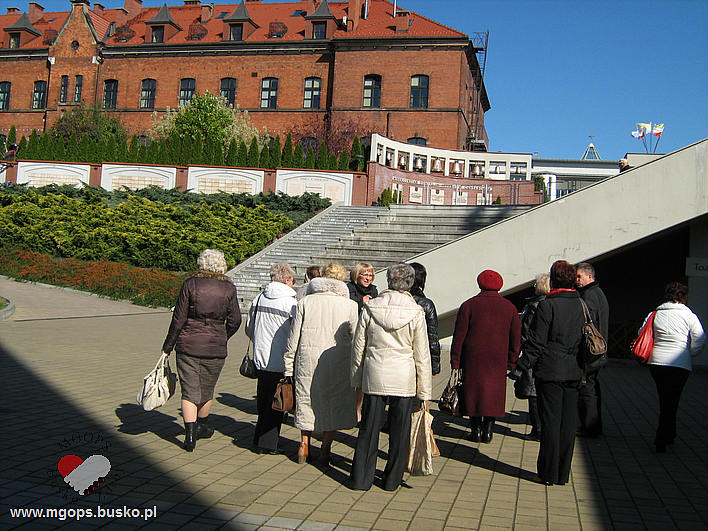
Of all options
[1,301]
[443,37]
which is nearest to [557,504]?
[1,301]

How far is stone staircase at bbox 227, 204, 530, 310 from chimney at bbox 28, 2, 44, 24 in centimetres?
4382

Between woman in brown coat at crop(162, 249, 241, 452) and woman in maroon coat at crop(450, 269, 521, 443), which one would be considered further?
woman in maroon coat at crop(450, 269, 521, 443)

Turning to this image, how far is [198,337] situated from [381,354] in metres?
1.74

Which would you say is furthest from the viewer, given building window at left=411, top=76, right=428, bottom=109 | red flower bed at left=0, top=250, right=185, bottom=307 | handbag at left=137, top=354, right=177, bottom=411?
building window at left=411, top=76, right=428, bottom=109

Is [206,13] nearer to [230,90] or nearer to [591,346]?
[230,90]

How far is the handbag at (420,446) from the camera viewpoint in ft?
18.4

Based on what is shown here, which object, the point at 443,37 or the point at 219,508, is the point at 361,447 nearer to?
the point at 219,508

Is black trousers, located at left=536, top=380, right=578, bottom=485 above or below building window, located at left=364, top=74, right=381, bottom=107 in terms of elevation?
below

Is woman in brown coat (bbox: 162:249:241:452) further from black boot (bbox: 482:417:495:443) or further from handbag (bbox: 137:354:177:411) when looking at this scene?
black boot (bbox: 482:417:495:443)

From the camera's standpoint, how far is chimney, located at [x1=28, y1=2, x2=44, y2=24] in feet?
184

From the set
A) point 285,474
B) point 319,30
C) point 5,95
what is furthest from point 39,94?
point 285,474

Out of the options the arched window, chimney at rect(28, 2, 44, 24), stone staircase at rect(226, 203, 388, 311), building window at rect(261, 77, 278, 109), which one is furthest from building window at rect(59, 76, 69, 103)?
stone staircase at rect(226, 203, 388, 311)

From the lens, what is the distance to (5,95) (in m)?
52.1

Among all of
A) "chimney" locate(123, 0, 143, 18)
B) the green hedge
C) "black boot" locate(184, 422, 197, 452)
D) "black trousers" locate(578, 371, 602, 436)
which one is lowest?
"black boot" locate(184, 422, 197, 452)
